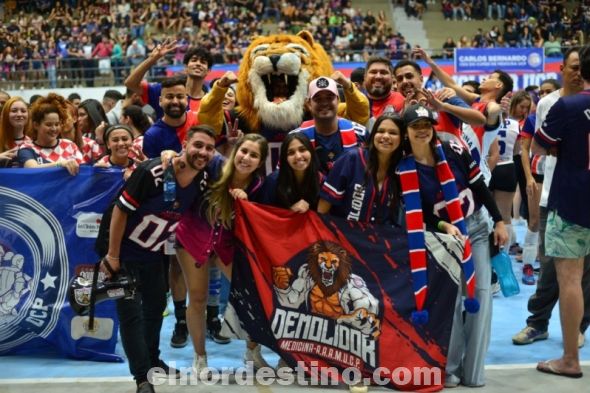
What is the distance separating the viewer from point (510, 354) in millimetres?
5066

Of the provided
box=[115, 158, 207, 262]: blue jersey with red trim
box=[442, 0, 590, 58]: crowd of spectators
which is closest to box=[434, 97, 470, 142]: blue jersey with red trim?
box=[115, 158, 207, 262]: blue jersey with red trim

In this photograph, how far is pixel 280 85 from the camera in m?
5.34

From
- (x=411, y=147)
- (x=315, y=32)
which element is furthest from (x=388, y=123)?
(x=315, y=32)

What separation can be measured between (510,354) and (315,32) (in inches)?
762

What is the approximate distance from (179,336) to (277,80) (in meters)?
1.92

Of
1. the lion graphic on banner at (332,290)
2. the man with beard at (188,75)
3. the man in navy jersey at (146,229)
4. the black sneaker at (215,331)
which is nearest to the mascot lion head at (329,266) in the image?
the lion graphic on banner at (332,290)

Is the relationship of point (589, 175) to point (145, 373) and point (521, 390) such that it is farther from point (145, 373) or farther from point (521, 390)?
point (145, 373)

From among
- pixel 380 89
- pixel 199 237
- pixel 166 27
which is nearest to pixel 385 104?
pixel 380 89

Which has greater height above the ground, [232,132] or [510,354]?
[232,132]

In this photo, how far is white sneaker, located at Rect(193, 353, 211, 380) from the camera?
4.54 metres

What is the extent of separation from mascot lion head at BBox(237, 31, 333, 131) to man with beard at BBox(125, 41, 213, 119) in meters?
0.48

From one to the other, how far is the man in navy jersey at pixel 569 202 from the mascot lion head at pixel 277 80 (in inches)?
63.7

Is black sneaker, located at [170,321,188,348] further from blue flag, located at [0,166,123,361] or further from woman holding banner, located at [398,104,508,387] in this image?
woman holding banner, located at [398,104,508,387]

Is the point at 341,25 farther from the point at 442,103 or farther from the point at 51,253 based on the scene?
the point at 51,253
